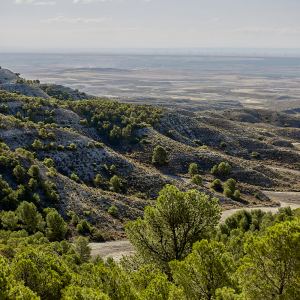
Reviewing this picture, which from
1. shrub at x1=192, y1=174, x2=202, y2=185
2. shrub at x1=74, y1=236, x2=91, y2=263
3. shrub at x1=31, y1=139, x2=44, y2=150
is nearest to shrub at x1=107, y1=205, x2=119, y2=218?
shrub at x1=74, y1=236, x2=91, y2=263

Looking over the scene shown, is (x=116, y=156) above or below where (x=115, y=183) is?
above

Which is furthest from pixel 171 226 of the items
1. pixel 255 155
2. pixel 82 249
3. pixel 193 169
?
pixel 255 155

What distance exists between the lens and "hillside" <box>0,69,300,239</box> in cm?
9706

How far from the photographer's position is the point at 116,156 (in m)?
126

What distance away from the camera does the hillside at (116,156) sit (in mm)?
97062

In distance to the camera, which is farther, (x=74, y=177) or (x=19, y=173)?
(x=74, y=177)

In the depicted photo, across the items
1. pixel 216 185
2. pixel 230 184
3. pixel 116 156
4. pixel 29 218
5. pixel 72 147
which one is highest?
pixel 72 147

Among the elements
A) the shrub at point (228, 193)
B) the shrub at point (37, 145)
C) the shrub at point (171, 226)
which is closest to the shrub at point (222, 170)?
the shrub at point (228, 193)

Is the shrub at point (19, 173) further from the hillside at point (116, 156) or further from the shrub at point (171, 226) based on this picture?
the shrub at point (171, 226)

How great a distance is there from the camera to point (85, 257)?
68.8m

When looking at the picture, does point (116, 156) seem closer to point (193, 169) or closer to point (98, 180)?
point (98, 180)

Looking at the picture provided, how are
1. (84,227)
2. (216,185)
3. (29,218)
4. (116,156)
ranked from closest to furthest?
(29,218) < (84,227) < (116,156) < (216,185)

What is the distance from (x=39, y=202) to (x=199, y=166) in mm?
62292

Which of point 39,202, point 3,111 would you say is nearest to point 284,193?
point 39,202
